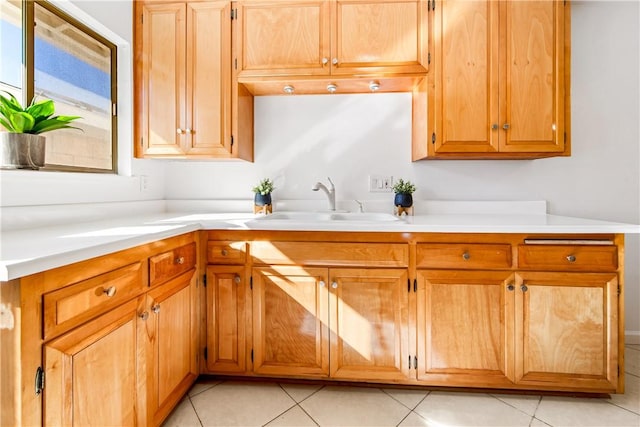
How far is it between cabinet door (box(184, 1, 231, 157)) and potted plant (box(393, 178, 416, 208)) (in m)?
1.02

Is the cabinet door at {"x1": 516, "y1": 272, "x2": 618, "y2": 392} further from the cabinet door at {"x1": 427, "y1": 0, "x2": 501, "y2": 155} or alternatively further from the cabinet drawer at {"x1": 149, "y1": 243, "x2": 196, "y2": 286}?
the cabinet drawer at {"x1": 149, "y1": 243, "x2": 196, "y2": 286}

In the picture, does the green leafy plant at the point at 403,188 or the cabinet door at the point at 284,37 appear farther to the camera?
the green leafy plant at the point at 403,188

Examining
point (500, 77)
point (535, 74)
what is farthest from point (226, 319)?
point (535, 74)

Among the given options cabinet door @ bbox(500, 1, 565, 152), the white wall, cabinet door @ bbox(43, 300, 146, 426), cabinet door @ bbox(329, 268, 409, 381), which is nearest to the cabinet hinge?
cabinet door @ bbox(43, 300, 146, 426)

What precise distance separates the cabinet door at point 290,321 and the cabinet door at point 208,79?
0.81 metres

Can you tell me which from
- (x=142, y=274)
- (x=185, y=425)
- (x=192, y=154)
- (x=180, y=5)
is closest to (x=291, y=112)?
(x=192, y=154)

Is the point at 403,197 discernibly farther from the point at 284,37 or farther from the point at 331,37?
the point at 284,37

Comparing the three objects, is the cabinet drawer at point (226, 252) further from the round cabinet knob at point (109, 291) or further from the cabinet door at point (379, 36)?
the cabinet door at point (379, 36)

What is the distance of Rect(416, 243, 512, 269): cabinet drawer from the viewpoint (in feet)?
4.95

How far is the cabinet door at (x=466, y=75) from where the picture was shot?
5.74 ft

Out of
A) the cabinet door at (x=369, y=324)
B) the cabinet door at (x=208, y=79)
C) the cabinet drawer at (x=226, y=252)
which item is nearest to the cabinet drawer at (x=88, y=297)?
the cabinet drawer at (x=226, y=252)

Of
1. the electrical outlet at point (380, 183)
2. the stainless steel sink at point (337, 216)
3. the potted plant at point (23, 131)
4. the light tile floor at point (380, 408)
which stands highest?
the potted plant at point (23, 131)

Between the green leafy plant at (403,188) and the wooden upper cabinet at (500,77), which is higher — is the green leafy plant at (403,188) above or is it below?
below

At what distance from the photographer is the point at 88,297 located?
3.12 feet
